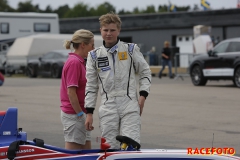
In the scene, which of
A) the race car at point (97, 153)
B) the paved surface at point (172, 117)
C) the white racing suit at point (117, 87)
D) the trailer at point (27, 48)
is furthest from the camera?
the trailer at point (27, 48)

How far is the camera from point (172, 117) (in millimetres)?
13352

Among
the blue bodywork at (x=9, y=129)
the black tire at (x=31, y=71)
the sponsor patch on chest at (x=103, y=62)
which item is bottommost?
the black tire at (x=31, y=71)

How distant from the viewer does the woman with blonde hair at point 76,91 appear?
6191 mm

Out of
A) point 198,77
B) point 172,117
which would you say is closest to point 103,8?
point 198,77

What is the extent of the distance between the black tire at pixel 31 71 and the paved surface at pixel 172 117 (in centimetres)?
1164


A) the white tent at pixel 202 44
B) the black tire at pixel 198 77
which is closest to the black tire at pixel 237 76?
the black tire at pixel 198 77

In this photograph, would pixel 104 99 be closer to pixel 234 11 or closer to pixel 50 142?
pixel 50 142

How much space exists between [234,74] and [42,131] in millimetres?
11025

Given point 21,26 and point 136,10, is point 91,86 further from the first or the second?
point 136,10

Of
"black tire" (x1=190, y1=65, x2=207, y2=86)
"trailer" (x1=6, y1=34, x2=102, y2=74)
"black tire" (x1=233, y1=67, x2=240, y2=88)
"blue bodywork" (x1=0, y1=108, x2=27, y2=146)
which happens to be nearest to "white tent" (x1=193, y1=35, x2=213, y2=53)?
"trailer" (x1=6, y1=34, x2=102, y2=74)

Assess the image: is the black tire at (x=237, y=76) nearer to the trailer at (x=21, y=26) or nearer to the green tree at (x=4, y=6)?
the trailer at (x=21, y=26)

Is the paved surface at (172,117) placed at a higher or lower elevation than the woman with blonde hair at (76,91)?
lower

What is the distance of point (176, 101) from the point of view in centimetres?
1677

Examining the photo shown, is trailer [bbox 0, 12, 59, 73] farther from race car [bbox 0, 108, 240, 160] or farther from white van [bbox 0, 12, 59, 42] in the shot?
race car [bbox 0, 108, 240, 160]
